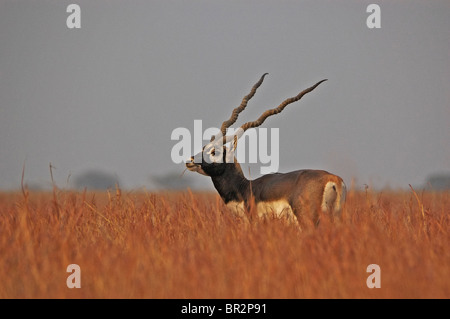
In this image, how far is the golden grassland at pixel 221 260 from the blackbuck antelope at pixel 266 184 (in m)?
0.49

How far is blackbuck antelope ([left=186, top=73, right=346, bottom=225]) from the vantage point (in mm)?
Result: 8781

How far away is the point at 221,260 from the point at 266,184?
3676 mm

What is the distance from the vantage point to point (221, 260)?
6.17 m

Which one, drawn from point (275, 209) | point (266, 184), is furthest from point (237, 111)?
point (275, 209)

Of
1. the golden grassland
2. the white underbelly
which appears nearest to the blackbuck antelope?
the white underbelly

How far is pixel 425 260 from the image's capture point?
632 centimetres

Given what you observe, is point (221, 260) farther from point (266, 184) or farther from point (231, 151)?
point (231, 151)

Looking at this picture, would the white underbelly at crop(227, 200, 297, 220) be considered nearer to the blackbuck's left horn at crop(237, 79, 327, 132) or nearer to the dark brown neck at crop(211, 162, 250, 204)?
the dark brown neck at crop(211, 162, 250, 204)

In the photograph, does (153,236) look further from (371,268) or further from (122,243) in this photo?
(371,268)

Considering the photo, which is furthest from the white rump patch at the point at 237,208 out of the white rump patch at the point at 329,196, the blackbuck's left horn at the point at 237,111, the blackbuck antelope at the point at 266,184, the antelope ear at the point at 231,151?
the white rump patch at the point at 329,196

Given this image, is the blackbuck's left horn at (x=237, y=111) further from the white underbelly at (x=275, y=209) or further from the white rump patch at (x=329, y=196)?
the white rump patch at (x=329, y=196)

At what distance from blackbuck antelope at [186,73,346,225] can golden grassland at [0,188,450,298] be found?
0.49m

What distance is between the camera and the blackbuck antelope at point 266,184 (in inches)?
346
